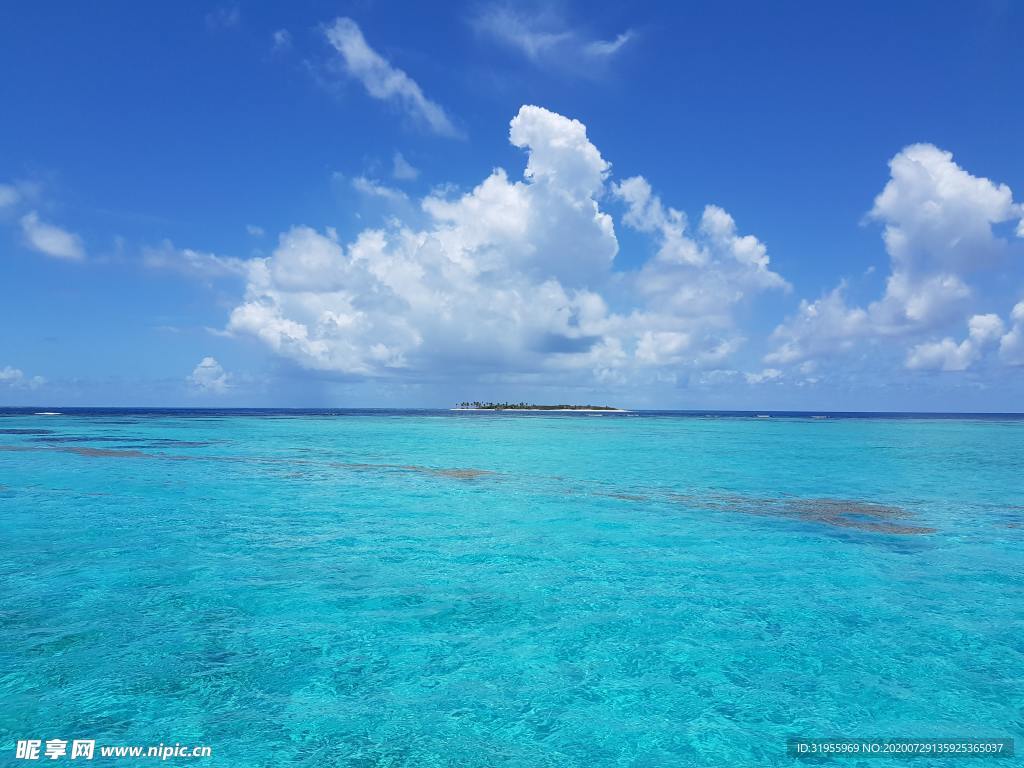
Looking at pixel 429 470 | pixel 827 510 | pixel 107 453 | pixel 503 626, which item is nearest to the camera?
pixel 503 626

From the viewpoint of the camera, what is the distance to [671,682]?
833 cm

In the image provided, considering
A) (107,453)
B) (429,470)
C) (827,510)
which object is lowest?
(827,510)

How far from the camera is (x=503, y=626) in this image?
1014cm

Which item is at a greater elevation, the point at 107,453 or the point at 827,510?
the point at 107,453

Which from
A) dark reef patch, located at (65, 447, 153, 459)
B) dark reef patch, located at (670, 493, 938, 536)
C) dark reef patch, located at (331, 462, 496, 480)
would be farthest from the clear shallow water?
dark reef patch, located at (65, 447, 153, 459)

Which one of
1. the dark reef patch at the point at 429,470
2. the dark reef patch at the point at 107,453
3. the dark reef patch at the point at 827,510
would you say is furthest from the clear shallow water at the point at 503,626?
the dark reef patch at the point at 107,453

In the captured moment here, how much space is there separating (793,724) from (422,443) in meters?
49.3

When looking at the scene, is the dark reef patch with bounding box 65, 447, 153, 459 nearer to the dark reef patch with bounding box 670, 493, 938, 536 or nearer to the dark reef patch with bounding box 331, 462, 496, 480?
the dark reef patch with bounding box 331, 462, 496, 480

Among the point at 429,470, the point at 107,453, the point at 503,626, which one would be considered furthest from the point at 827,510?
the point at 107,453

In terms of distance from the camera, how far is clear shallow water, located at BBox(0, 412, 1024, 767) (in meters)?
7.03

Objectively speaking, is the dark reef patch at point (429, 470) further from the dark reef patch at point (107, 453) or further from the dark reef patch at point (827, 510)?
the dark reef patch at point (107, 453)

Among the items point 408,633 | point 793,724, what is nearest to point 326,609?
point 408,633

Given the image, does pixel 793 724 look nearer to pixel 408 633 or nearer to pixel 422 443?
pixel 408 633

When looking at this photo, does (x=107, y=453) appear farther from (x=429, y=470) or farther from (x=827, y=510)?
(x=827, y=510)
